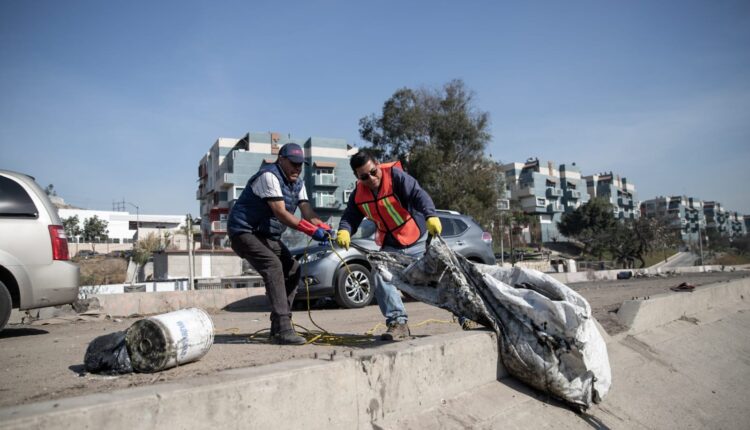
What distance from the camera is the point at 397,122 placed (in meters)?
35.9

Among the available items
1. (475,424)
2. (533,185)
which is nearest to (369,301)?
(475,424)

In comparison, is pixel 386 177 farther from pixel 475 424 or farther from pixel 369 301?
pixel 369 301

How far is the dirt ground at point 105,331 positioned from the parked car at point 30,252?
1.52 ft

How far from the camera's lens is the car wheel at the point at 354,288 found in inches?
316

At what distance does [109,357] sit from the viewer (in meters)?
3.05

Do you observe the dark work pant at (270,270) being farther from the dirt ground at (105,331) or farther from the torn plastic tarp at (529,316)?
the torn plastic tarp at (529,316)

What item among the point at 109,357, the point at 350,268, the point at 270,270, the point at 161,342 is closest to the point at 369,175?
the point at 270,270

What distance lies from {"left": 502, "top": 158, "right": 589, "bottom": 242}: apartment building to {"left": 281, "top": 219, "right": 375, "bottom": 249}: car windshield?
236ft

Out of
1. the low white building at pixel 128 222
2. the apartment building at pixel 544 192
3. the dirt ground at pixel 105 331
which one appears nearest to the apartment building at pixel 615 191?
the apartment building at pixel 544 192

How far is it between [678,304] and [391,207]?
4.44 metres

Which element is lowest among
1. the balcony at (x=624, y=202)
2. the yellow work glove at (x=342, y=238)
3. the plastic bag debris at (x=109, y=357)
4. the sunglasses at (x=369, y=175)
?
the plastic bag debris at (x=109, y=357)

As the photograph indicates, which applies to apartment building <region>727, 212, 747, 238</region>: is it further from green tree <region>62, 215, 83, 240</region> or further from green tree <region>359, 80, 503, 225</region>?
green tree <region>62, 215, 83, 240</region>

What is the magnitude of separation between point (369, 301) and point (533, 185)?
7795 centimetres

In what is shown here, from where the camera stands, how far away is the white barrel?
2.93m
